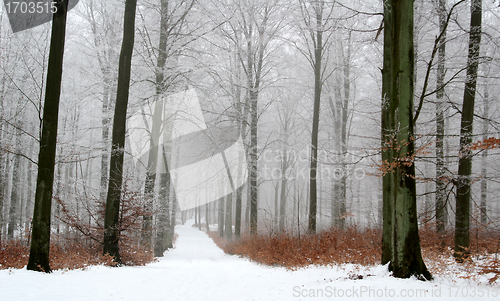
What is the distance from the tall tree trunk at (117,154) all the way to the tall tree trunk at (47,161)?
2.24 metres

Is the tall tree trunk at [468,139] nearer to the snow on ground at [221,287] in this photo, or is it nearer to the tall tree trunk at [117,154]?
the snow on ground at [221,287]

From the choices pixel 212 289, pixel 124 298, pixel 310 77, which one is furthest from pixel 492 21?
pixel 124 298

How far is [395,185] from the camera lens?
15.9 ft

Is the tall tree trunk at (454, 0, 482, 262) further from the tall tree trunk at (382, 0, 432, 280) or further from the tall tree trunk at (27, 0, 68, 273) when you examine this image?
the tall tree trunk at (27, 0, 68, 273)

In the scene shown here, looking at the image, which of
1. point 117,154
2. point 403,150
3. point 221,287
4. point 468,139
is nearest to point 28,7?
point 117,154

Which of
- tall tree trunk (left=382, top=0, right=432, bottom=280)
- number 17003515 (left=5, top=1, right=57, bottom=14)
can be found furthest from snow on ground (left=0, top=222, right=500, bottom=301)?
number 17003515 (left=5, top=1, right=57, bottom=14)

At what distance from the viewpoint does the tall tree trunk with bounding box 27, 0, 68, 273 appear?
562cm

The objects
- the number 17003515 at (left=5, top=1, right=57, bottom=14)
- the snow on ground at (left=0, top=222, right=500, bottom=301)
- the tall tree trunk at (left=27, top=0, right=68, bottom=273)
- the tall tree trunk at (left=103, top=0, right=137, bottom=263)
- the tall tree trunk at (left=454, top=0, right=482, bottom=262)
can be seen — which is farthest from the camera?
the number 17003515 at (left=5, top=1, right=57, bottom=14)

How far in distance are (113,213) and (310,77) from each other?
12439mm

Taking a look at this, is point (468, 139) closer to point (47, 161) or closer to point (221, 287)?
point (221, 287)

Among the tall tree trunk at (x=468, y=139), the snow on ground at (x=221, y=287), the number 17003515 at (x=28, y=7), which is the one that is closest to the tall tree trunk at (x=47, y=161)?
the snow on ground at (x=221, y=287)

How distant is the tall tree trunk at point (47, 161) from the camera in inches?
221

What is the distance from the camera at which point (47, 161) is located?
18.8ft

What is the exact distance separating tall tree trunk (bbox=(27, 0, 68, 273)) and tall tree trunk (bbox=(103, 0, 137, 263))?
7.34ft
